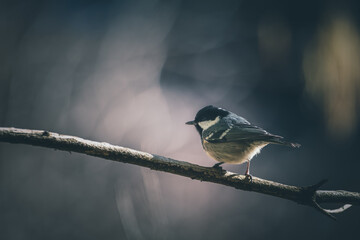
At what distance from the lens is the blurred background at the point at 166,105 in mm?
2059

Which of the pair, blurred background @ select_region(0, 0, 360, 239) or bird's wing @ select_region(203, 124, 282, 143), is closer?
bird's wing @ select_region(203, 124, 282, 143)

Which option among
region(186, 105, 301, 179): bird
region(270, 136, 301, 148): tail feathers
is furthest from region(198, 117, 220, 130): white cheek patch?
region(270, 136, 301, 148): tail feathers

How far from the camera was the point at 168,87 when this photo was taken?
2182 mm

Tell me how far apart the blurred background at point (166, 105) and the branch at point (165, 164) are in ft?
3.25

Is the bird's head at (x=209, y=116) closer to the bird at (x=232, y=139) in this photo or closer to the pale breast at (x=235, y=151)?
the bird at (x=232, y=139)

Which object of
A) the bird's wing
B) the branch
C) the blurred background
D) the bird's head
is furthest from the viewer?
the blurred background

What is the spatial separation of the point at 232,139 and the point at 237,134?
0.15ft

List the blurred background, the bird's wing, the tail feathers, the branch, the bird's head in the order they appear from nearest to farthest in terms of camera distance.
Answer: the branch < the tail feathers < the bird's wing < the bird's head < the blurred background

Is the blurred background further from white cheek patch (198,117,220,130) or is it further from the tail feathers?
the tail feathers

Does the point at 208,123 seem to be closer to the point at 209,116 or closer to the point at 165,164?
the point at 209,116

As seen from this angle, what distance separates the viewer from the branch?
80 cm

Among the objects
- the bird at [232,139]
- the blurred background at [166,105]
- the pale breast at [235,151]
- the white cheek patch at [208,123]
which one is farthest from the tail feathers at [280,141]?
the blurred background at [166,105]

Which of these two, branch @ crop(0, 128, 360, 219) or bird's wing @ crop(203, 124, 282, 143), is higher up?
bird's wing @ crop(203, 124, 282, 143)

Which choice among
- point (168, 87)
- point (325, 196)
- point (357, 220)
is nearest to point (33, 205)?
point (168, 87)
